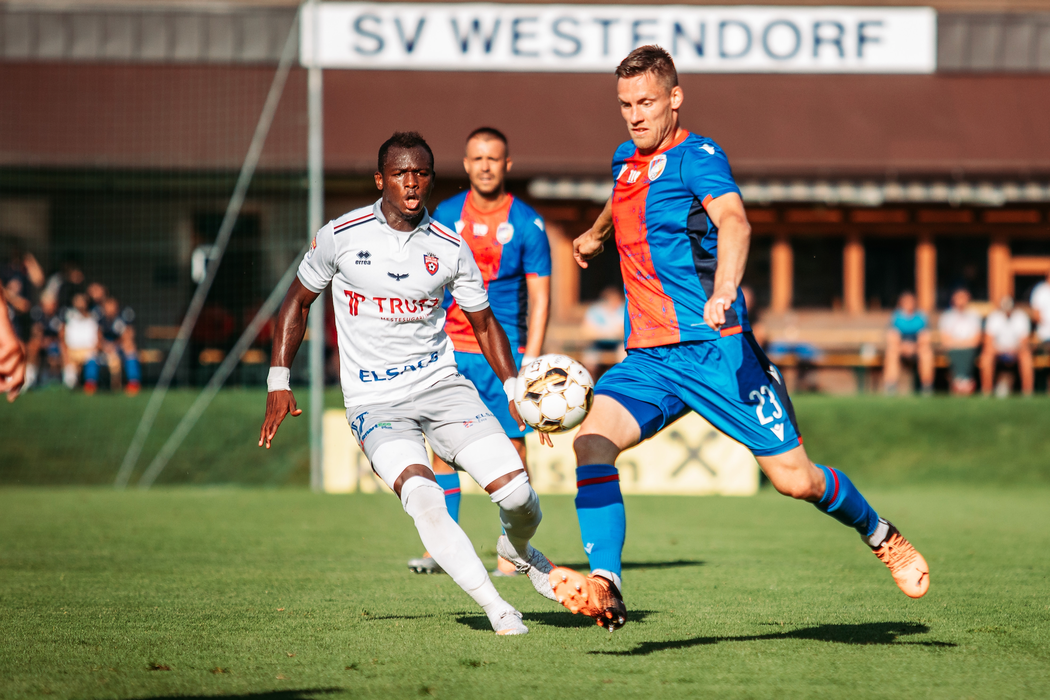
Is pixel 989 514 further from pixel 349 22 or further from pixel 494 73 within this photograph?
pixel 349 22

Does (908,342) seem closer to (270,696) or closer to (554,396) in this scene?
(554,396)

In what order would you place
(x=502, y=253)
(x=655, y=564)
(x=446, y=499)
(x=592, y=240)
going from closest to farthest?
(x=592, y=240)
(x=446, y=499)
(x=502, y=253)
(x=655, y=564)

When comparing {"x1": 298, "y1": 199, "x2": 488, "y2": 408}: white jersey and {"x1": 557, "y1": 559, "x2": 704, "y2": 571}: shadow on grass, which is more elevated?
{"x1": 298, "y1": 199, "x2": 488, "y2": 408}: white jersey

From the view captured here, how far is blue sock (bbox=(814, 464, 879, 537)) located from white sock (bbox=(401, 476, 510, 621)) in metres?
1.50

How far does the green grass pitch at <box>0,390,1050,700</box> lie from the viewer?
422 cm

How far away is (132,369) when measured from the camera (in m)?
15.9

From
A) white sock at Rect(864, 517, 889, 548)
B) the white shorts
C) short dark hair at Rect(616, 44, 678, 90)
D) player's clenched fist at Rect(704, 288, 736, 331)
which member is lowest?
white sock at Rect(864, 517, 889, 548)

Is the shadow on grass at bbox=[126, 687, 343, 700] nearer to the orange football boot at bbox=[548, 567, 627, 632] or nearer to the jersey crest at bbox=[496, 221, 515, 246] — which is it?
the orange football boot at bbox=[548, 567, 627, 632]

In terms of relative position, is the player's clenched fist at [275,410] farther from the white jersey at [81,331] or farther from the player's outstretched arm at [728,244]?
the white jersey at [81,331]

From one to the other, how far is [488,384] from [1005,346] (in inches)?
453

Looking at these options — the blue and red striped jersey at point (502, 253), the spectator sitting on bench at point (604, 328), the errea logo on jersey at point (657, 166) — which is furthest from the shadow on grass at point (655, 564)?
the spectator sitting on bench at point (604, 328)

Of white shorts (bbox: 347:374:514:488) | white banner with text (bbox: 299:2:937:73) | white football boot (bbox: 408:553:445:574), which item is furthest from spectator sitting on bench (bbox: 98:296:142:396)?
white shorts (bbox: 347:374:514:488)

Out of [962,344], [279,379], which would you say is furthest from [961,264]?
[279,379]

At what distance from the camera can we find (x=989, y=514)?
1135cm
